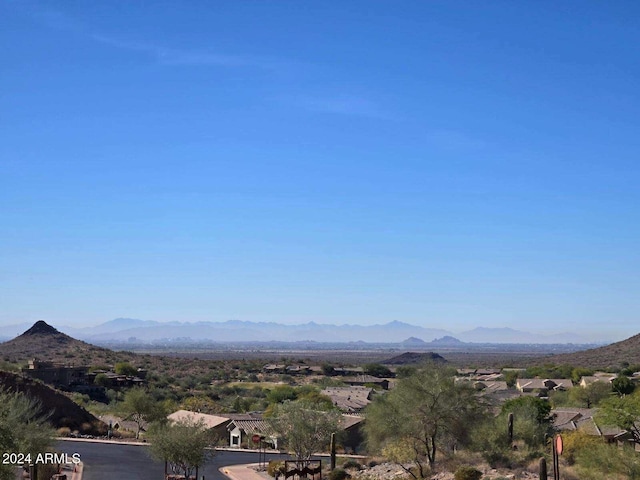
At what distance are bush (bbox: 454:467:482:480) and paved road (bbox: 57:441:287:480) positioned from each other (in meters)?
13.3

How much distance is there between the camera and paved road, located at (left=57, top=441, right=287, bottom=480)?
46906 millimetres

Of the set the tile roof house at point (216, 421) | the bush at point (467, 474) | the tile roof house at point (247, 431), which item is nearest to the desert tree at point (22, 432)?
the bush at point (467, 474)

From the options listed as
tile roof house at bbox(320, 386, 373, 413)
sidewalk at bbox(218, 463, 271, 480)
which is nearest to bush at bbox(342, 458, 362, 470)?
sidewalk at bbox(218, 463, 271, 480)

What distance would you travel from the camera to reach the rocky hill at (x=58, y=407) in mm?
71438

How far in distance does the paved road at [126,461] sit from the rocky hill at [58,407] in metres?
8.54

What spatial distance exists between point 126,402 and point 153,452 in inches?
1334

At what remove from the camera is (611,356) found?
163625mm

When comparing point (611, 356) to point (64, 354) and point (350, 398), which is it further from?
point (64, 354)

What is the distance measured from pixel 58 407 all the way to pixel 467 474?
145 feet

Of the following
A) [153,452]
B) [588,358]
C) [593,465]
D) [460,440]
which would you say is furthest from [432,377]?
[588,358]

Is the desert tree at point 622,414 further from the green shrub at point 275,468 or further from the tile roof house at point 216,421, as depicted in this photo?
the tile roof house at point 216,421

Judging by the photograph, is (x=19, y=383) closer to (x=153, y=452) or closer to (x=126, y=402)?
(x=126, y=402)

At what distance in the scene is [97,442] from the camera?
65188 mm

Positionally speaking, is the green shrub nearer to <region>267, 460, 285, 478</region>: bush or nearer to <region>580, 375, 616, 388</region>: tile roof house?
<region>267, 460, 285, 478</region>: bush
